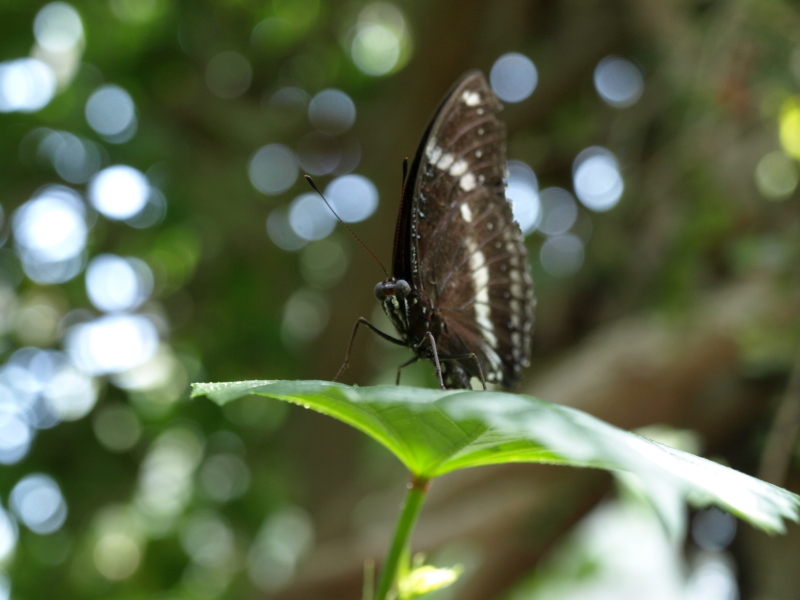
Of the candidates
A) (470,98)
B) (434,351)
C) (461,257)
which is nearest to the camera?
(434,351)

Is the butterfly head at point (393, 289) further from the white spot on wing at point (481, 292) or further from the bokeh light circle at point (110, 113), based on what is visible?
the bokeh light circle at point (110, 113)

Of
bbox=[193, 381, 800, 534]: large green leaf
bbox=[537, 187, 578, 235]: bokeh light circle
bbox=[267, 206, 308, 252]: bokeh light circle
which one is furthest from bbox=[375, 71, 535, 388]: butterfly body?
bbox=[267, 206, 308, 252]: bokeh light circle

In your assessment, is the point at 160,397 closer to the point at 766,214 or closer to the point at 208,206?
the point at 208,206

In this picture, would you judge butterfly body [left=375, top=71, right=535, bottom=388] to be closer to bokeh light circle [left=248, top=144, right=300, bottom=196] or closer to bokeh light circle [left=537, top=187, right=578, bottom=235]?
bokeh light circle [left=537, top=187, right=578, bottom=235]

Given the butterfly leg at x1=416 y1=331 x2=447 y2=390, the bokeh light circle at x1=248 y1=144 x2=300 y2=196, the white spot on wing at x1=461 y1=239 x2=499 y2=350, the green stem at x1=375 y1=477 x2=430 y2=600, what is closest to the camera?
the green stem at x1=375 y1=477 x2=430 y2=600

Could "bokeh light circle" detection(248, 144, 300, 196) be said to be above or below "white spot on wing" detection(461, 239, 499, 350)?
above

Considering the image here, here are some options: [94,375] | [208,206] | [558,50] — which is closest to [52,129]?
[208,206]

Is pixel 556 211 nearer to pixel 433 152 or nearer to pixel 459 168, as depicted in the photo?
pixel 459 168

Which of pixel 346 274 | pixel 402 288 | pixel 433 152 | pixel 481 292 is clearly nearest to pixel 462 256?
pixel 481 292
